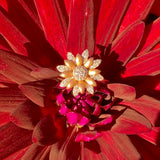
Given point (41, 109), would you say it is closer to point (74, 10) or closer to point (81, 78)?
point (81, 78)

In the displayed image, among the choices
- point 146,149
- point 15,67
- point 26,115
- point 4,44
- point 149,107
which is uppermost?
point 4,44

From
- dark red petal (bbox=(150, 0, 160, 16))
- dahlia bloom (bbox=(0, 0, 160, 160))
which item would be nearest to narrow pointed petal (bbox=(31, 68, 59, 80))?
dahlia bloom (bbox=(0, 0, 160, 160))

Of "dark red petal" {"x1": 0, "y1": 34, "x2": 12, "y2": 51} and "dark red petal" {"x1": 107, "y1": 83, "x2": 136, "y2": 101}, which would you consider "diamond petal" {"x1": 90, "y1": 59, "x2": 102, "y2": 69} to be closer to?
"dark red petal" {"x1": 107, "y1": 83, "x2": 136, "y2": 101}

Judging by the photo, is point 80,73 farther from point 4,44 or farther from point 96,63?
point 4,44

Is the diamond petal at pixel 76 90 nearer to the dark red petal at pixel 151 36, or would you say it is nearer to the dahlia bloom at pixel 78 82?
the dahlia bloom at pixel 78 82

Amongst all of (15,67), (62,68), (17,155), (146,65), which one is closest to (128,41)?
(146,65)

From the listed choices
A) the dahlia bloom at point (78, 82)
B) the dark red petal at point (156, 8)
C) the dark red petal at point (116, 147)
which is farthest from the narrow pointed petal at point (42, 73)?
the dark red petal at point (156, 8)
